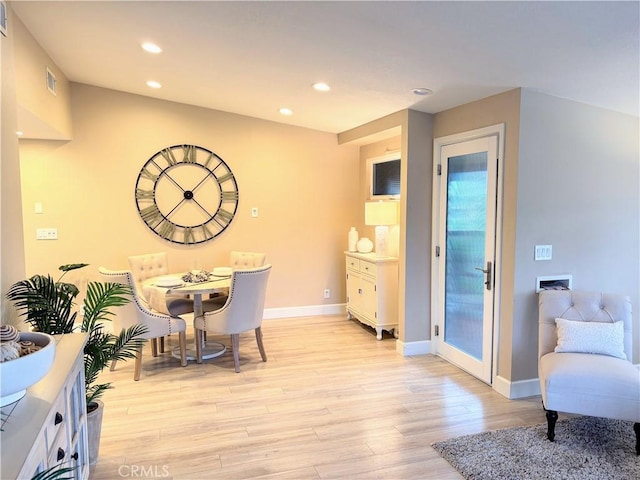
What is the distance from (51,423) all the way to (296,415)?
180cm

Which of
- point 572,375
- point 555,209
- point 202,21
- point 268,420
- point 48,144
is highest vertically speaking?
point 202,21

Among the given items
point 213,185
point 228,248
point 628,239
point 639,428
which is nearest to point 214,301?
point 228,248

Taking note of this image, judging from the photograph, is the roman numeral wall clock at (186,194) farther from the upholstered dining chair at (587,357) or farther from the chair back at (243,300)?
the upholstered dining chair at (587,357)

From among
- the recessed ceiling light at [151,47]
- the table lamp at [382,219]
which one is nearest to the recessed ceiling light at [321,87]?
the recessed ceiling light at [151,47]

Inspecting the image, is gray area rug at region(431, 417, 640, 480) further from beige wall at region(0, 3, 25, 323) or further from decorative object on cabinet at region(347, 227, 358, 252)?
decorative object on cabinet at region(347, 227, 358, 252)

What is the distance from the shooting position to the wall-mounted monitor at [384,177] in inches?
197

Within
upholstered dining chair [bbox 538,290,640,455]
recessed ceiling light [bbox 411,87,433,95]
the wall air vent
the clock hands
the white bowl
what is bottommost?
upholstered dining chair [bbox 538,290,640,455]

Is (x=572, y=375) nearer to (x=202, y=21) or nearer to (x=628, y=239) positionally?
(x=628, y=239)

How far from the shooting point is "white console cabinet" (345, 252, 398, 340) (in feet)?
15.3

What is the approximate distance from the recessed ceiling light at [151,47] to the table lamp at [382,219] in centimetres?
261

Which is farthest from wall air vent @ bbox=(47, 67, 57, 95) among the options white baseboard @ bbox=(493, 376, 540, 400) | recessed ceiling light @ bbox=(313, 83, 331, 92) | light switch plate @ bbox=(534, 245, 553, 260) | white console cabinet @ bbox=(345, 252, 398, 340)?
white baseboard @ bbox=(493, 376, 540, 400)

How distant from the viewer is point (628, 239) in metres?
3.62

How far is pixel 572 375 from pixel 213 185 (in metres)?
4.13
